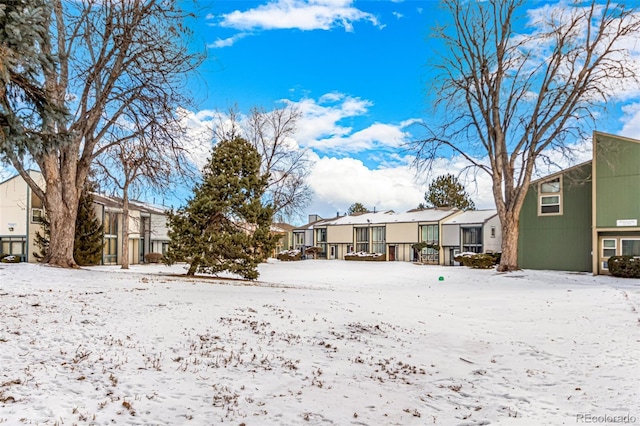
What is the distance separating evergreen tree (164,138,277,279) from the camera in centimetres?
1731

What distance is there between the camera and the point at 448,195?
54938 millimetres

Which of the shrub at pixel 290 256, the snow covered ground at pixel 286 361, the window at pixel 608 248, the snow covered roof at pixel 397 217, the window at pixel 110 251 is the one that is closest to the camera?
the snow covered ground at pixel 286 361

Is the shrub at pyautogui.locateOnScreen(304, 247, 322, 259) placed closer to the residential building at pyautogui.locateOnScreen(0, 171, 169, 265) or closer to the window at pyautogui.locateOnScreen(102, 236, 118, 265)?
the window at pyautogui.locateOnScreen(102, 236, 118, 265)

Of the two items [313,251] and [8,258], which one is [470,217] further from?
[8,258]

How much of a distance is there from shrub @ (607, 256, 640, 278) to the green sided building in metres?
1.45

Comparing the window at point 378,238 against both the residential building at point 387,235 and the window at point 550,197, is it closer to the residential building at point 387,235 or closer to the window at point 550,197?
the residential building at point 387,235

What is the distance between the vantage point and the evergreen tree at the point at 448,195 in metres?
54.5

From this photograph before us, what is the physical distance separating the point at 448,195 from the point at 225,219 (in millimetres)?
42022

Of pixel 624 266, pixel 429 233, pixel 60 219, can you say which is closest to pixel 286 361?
pixel 60 219

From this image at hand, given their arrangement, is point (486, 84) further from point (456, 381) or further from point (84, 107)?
point (456, 381)

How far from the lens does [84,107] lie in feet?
50.8

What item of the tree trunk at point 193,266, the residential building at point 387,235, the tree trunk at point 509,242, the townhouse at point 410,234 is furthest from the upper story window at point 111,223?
the tree trunk at point 509,242

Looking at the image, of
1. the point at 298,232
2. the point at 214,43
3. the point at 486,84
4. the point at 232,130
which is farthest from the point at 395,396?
the point at 298,232

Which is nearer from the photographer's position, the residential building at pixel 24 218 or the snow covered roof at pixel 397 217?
the residential building at pixel 24 218
